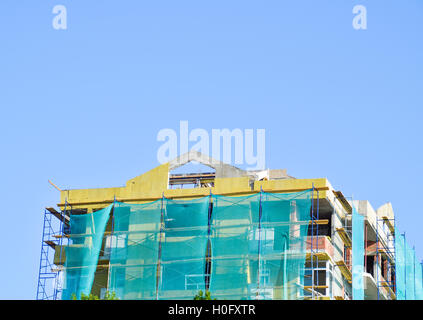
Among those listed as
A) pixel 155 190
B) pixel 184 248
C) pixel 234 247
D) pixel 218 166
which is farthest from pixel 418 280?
pixel 155 190

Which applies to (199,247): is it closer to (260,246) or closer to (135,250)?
(260,246)

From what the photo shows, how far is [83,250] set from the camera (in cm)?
5594

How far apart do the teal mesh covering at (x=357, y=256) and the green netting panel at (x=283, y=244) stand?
3536 mm

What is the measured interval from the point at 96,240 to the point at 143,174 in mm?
4708

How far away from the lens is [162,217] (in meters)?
55.3

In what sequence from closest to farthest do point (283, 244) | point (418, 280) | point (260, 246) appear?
point (283, 244) < point (260, 246) < point (418, 280)

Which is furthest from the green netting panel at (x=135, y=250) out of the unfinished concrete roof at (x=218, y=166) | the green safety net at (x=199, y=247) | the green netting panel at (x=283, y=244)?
the green netting panel at (x=283, y=244)

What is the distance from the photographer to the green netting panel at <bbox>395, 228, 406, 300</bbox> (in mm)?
59531

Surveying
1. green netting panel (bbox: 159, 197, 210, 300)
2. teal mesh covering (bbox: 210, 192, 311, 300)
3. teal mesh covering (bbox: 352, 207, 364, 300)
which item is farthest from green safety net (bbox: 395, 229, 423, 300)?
green netting panel (bbox: 159, 197, 210, 300)

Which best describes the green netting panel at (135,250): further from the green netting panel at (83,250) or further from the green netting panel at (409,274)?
the green netting panel at (409,274)

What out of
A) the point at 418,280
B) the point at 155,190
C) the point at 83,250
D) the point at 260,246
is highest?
the point at 155,190

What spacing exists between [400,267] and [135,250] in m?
15.8
